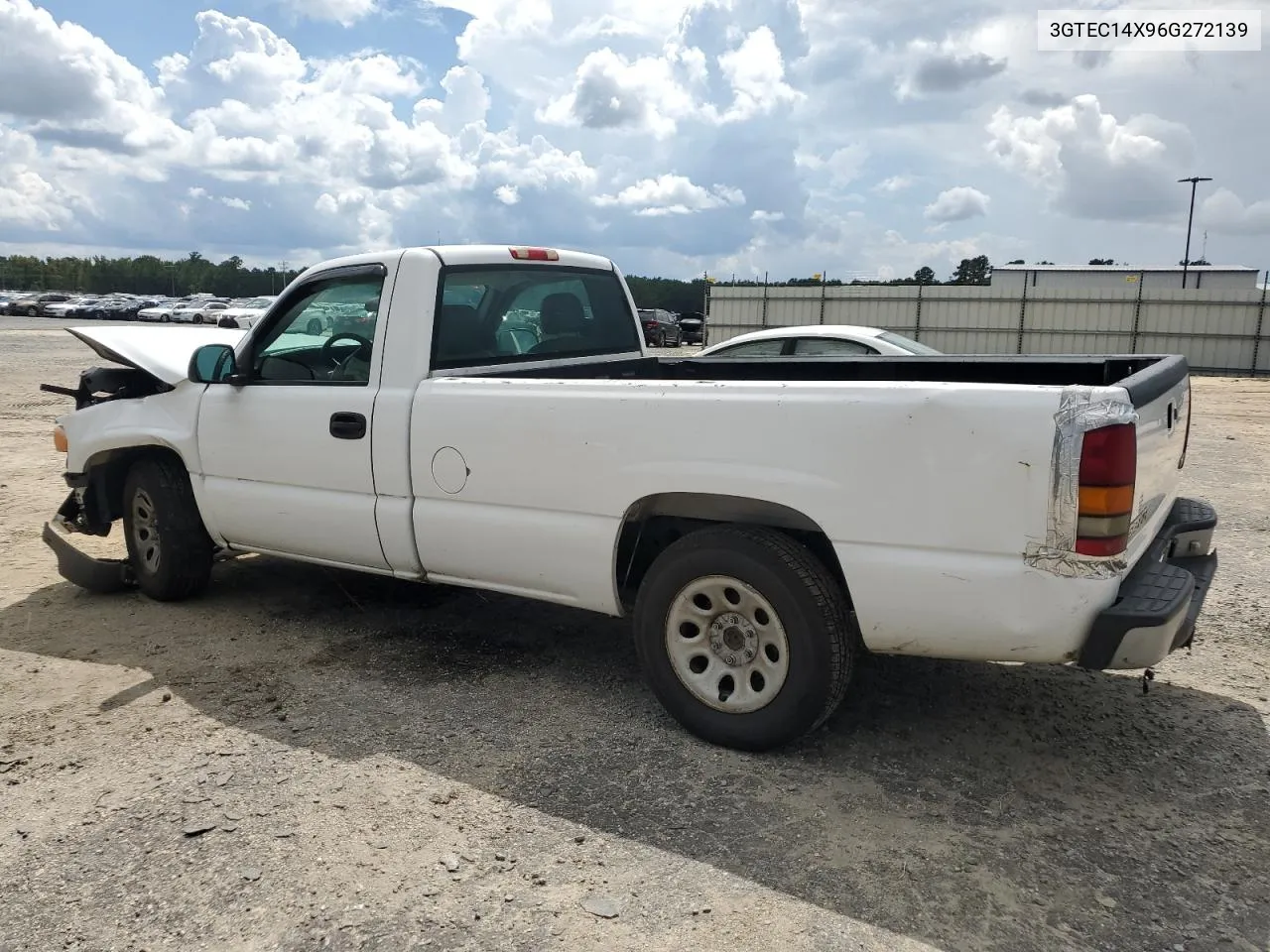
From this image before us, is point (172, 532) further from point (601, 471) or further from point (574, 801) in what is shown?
point (574, 801)

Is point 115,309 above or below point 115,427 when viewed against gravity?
above

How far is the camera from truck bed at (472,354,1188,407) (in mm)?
4414

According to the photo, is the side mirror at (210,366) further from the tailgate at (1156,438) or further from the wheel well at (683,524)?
the tailgate at (1156,438)

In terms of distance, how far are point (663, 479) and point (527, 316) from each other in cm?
177

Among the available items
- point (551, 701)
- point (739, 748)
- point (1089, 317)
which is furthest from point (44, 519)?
point (1089, 317)

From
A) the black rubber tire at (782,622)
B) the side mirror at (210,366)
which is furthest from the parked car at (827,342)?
the black rubber tire at (782,622)

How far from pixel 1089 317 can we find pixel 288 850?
30271 mm

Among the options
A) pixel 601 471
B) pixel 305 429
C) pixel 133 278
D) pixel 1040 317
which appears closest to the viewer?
pixel 601 471

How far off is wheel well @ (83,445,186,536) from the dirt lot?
2.53 ft

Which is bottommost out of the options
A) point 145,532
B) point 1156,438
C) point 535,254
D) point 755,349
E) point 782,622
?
point 145,532

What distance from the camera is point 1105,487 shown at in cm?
288

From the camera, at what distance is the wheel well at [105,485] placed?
5.63 metres

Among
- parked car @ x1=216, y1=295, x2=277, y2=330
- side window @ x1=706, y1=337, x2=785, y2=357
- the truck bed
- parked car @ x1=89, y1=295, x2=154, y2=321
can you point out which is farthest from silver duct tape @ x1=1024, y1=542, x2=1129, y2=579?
parked car @ x1=89, y1=295, x2=154, y2=321

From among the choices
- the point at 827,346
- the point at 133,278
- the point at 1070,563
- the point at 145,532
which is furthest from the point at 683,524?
the point at 133,278
